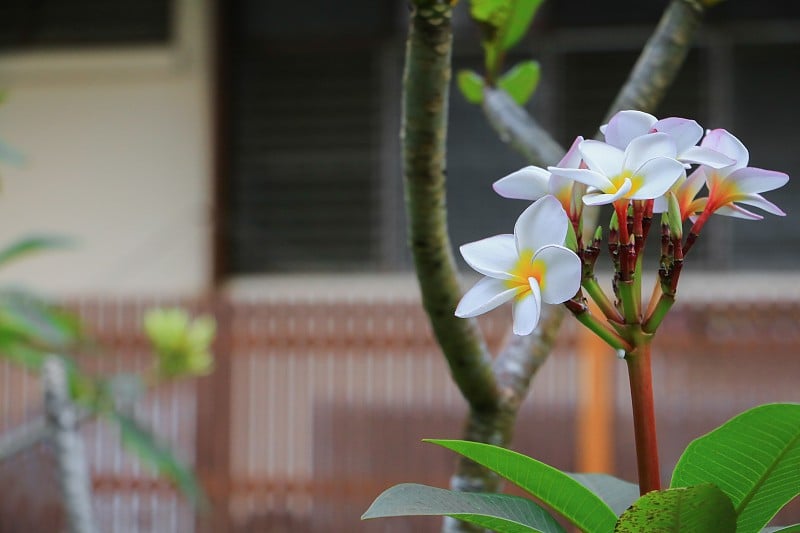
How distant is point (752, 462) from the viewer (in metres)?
0.59

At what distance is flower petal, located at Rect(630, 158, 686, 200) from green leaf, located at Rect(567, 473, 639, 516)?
244mm

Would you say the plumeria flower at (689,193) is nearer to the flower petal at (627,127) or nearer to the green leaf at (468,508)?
the flower petal at (627,127)

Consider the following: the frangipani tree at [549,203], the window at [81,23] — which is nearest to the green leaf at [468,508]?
the frangipani tree at [549,203]

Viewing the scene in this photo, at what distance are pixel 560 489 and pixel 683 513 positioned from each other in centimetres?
8

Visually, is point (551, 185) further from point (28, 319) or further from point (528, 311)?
point (28, 319)

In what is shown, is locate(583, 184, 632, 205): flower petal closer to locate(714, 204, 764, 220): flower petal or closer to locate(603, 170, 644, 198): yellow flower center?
locate(603, 170, 644, 198): yellow flower center

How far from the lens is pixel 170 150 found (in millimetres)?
5867

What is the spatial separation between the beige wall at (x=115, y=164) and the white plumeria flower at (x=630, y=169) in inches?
209

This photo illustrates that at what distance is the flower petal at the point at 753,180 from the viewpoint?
65 cm

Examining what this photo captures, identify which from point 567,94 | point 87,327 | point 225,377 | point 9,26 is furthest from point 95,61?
point 567,94

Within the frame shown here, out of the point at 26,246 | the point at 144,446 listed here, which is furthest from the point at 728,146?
the point at 26,246

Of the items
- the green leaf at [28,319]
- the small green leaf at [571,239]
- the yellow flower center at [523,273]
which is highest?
the small green leaf at [571,239]

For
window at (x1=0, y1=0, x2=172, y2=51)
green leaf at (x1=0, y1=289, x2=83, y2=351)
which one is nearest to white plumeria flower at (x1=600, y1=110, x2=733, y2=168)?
green leaf at (x1=0, y1=289, x2=83, y2=351)

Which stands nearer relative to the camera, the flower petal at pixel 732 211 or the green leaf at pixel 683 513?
the green leaf at pixel 683 513
